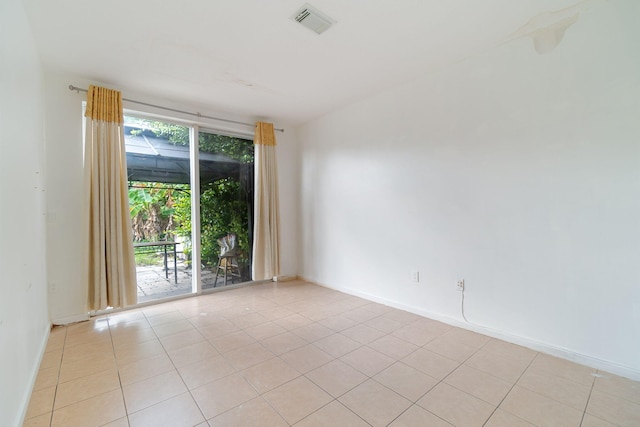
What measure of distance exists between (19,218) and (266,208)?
8.95ft

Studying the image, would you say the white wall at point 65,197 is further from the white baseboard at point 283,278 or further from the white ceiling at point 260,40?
the white baseboard at point 283,278

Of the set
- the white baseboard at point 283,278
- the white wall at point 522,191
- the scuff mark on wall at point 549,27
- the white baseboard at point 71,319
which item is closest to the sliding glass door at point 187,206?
the white baseboard at point 283,278

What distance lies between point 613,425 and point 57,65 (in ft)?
16.2

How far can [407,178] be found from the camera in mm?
3168

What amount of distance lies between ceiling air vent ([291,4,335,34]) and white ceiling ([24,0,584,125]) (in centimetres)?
5

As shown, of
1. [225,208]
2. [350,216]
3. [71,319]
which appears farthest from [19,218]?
[350,216]

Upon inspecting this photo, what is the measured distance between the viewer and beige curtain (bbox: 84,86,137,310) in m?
2.89

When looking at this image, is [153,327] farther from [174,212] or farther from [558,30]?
[558,30]

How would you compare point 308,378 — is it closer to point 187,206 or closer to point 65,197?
point 187,206

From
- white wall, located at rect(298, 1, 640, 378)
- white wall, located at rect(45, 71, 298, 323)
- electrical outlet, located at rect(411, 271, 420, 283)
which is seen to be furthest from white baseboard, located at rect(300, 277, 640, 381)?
white wall, located at rect(45, 71, 298, 323)

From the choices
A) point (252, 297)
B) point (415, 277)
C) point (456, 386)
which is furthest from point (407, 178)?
point (252, 297)

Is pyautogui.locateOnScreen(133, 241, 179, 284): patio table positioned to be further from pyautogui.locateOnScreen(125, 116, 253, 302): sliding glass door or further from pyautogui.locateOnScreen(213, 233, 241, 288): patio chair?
pyautogui.locateOnScreen(213, 233, 241, 288): patio chair

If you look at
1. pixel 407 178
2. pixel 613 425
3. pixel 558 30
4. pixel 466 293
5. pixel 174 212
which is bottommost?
pixel 613 425

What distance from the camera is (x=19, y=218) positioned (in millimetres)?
1718
